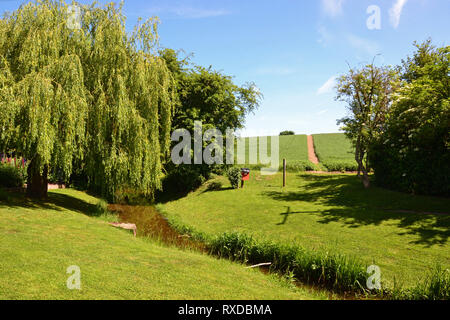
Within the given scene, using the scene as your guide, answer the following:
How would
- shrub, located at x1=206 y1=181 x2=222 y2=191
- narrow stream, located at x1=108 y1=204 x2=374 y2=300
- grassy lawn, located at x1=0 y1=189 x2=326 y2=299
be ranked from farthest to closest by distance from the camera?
shrub, located at x1=206 y1=181 x2=222 y2=191 < narrow stream, located at x1=108 y1=204 x2=374 y2=300 < grassy lawn, located at x1=0 y1=189 x2=326 y2=299

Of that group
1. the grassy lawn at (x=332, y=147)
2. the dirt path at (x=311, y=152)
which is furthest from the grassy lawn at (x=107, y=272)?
the dirt path at (x=311, y=152)

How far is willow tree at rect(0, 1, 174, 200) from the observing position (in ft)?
35.5

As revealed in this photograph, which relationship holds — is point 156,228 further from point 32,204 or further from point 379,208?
point 379,208

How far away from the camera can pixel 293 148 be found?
173ft

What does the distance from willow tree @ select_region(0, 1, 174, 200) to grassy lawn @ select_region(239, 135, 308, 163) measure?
27358mm

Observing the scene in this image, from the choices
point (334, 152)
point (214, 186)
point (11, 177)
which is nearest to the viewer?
point (11, 177)

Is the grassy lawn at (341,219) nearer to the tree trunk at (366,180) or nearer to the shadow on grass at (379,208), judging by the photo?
the shadow on grass at (379,208)

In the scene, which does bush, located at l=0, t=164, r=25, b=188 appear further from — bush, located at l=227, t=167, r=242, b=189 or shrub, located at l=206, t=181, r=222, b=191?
bush, located at l=227, t=167, r=242, b=189

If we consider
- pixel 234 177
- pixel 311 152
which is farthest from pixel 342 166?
pixel 311 152

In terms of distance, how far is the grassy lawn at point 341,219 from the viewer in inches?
335

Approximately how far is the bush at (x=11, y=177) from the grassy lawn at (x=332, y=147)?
116ft

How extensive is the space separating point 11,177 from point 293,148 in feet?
148

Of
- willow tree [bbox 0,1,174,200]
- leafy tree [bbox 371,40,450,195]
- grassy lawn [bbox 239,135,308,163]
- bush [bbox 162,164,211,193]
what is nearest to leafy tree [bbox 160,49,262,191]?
bush [bbox 162,164,211,193]
